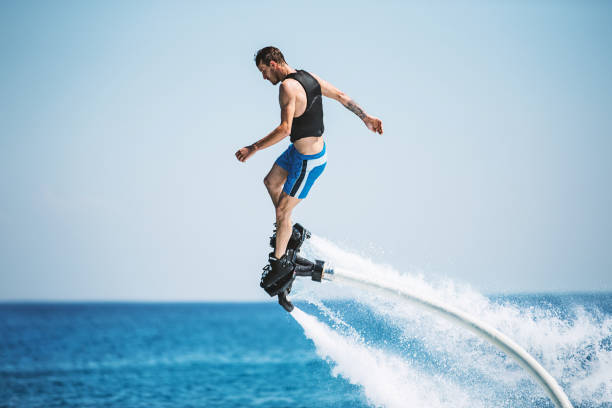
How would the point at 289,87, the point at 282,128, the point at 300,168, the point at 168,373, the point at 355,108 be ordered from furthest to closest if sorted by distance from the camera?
the point at 168,373
the point at 355,108
the point at 300,168
the point at 289,87
the point at 282,128

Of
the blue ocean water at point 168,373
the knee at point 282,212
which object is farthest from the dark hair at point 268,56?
the blue ocean water at point 168,373

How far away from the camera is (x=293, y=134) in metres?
7.09

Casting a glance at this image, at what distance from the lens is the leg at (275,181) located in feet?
24.3

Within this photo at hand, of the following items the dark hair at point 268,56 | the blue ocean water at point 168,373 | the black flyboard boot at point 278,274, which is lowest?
the blue ocean water at point 168,373

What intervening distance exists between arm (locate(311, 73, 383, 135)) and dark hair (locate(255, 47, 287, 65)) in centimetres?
65

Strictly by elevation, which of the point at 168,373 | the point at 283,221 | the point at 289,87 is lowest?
the point at 168,373

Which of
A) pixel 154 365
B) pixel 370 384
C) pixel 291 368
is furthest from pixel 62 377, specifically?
pixel 370 384

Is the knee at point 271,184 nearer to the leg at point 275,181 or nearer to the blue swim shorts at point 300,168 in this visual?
the leg at point 275,181

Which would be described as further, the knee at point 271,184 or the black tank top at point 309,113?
the knee at point 271,184

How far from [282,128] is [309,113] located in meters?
0.63

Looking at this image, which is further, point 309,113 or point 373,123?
point 373,123

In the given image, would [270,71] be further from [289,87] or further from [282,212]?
[282,212]

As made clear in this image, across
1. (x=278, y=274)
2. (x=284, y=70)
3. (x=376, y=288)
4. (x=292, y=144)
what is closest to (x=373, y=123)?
(x=292, y=144)

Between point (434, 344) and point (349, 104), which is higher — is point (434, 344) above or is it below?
below
